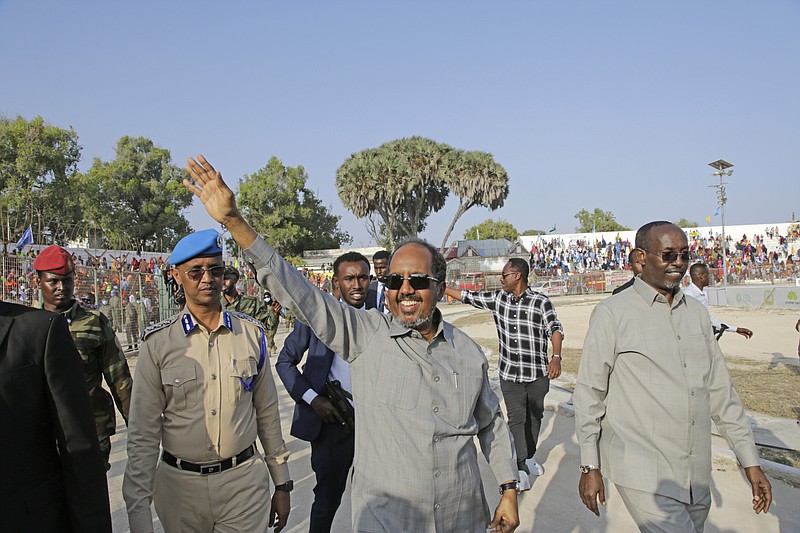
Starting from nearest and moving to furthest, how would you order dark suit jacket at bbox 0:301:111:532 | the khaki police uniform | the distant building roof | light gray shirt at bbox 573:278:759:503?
dark suit jacket at bbox 0:301:111:532
the khaki police uniform
light gray shirt at bbox 573:278:759:503
the distant building roof

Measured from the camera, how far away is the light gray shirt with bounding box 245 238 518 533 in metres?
2.21

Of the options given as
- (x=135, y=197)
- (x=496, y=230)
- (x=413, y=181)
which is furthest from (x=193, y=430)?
(x=496, y=230)

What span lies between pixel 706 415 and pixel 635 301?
657 mm

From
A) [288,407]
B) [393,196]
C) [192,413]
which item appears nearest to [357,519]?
[192,413]

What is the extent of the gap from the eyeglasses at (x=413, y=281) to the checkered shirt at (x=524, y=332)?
357 centimetres

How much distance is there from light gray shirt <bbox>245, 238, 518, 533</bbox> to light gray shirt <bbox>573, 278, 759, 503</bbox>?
3.00ft

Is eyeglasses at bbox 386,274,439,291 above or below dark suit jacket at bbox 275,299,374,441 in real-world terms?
above

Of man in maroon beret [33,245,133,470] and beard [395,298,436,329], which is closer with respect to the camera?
beard [395,298,436,329]

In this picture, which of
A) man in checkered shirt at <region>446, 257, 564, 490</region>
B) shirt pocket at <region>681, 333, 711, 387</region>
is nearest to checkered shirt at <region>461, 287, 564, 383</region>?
man in checkered shirt at <region>446, 257, 564, 490</region>

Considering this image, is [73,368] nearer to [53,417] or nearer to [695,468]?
[53,417]

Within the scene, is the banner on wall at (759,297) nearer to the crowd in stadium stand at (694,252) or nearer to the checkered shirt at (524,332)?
the crowd in stadium stand at (694,252)

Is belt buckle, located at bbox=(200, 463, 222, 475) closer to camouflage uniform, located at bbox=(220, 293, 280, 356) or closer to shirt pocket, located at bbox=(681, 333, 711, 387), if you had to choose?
shirt pocket, located at bbox=(681, 333, 711, 387)

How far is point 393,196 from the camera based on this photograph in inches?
1665

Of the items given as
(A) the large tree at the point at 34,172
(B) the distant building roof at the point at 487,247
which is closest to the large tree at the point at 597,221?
(B) the distant building roof at the point at 487,247
